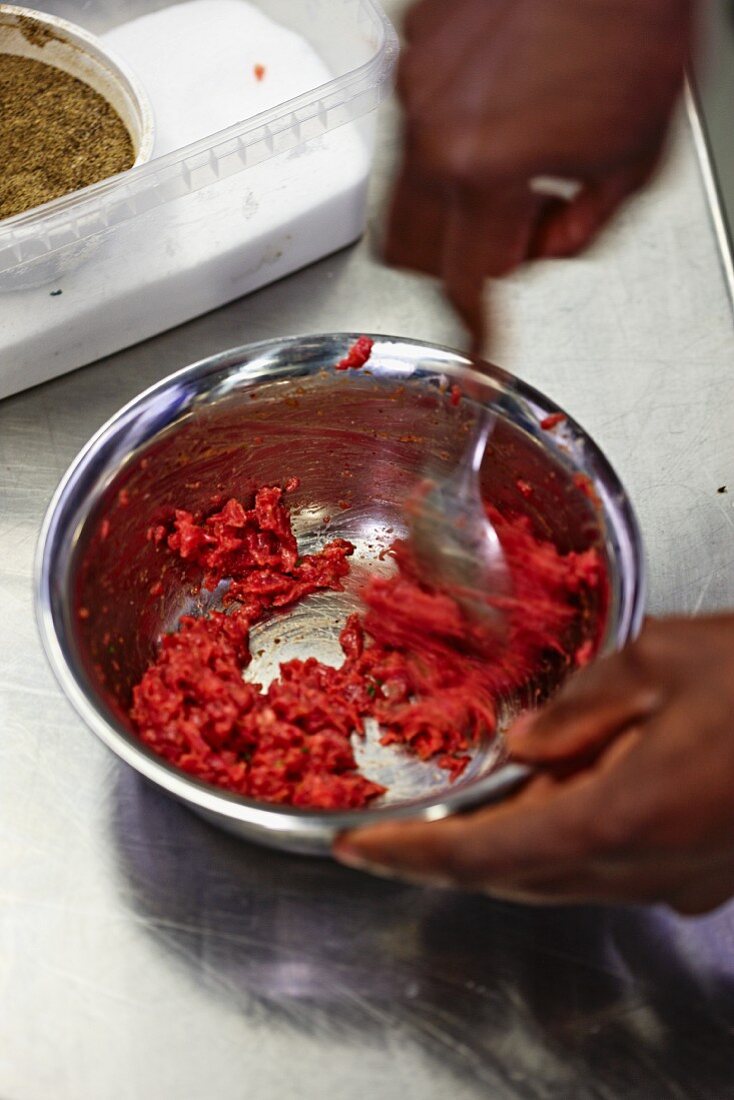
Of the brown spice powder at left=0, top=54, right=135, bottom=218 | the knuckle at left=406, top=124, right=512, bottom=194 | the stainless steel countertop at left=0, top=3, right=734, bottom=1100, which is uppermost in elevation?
the knuckle at left=406, top=124, right=512, bottom=194

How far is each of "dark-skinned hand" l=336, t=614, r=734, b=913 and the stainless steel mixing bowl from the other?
0.10m

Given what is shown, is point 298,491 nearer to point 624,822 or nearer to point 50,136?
point 50,136

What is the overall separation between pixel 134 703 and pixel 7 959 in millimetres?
388

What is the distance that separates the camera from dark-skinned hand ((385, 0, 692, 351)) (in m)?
1.20

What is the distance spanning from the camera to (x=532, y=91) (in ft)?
3.92

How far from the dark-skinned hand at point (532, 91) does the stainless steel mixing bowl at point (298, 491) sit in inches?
18.6

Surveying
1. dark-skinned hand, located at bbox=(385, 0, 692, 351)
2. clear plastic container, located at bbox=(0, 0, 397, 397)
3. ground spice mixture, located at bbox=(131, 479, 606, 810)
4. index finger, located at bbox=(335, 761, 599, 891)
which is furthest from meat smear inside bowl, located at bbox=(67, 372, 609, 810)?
dark-skinned hand, located at bbox=(385, 0, 692, 351)

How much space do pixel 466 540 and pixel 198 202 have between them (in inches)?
30.6

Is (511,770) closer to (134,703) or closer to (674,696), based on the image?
(674,696)

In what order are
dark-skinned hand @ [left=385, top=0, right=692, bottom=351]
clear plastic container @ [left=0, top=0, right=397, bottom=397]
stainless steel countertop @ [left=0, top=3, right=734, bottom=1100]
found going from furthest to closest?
clear plastic container @ [left=0, top=0, right=397, bottom=397]
stainless steel countertop @ [left=0, top=3, right=734, bottom=1100]
dark-skinned hand @ [left=385, top=0, right=692, bottom=351]

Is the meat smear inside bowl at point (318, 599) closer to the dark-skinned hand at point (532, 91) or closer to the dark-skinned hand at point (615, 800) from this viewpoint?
the dark-skinned hand at point (615, 800)

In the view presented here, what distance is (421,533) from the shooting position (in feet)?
5.71

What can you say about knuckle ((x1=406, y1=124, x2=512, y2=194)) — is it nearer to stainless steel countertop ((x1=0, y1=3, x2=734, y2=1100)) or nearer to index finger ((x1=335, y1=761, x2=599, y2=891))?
index finger ((x1=335, y1=761, x2=599, y2=891))

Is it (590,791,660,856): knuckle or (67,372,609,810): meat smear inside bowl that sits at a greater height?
(590,791,660,856): knuckle
